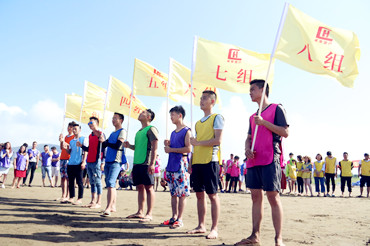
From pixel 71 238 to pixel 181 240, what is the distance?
156 centimetres

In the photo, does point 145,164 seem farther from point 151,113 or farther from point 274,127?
point 274,127

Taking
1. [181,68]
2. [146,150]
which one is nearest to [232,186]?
[181,68]

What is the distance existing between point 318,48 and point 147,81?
552cm

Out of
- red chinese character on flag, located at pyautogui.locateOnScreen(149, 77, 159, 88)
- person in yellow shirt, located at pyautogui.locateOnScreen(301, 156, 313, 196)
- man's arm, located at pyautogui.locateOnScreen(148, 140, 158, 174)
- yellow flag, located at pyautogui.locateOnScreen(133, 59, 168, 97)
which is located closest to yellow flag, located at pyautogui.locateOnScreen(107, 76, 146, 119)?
yellow flag, located at pyautogui.locateOnScreen(133, 59, 168, 97)

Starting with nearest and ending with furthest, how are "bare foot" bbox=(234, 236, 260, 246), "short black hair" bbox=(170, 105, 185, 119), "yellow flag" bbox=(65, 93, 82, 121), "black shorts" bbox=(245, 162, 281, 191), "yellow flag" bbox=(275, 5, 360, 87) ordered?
1. "black shorts" bbox=(245, 162, 281, 191)
2. "bare foot" bbox=(234, 236, 260, 246)
3. "yellow flag" bbox=(275, 5, 360, 87)
4. "short black hair" bbox=(170, 105, 185, 119)
5. "yellow flag" bbox=(65, 93, 82, 121)

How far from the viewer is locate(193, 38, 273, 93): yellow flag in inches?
251

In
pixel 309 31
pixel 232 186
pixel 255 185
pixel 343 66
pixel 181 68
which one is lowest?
pixel 232 186

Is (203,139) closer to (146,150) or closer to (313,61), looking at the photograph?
(146,150)

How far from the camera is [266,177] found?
3.93 metres

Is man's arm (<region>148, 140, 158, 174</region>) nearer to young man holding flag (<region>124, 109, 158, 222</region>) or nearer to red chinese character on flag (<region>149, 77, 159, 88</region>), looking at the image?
young man holding flag (<region>124, 109, 158, 222</region>)

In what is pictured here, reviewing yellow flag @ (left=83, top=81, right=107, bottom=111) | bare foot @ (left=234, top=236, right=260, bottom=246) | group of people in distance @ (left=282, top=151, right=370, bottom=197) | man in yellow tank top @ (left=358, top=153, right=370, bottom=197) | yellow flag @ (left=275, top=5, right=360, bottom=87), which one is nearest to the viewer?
bare foot @ (left=234, top=236, right=260, bottom=246)

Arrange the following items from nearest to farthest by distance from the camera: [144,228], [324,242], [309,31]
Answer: [324,242], [309,31], [144,228]

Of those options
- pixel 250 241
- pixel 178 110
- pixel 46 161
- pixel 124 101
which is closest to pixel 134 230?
pixel 250 241

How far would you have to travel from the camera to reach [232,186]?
17297 mm
